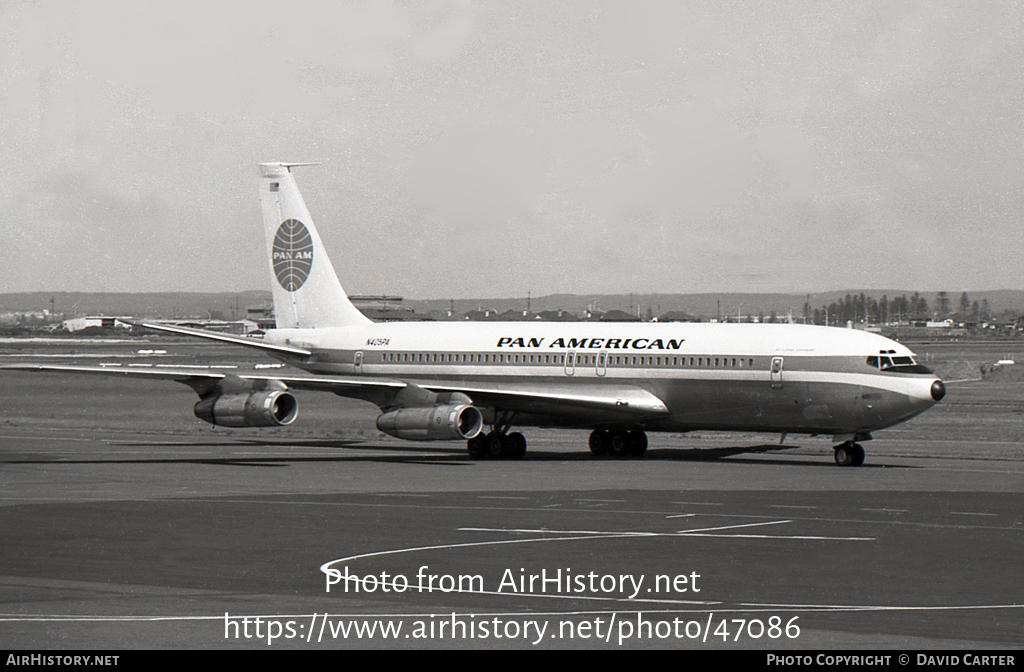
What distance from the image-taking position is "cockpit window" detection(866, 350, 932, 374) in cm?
4153

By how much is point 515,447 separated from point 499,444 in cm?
61

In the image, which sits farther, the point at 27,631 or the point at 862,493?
the point at 862,493

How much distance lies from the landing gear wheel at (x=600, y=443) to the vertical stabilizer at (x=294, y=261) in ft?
41.6

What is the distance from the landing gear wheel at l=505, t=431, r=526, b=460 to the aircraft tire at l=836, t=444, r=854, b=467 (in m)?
11.4

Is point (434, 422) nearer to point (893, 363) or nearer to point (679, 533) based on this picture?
point (893, 363)

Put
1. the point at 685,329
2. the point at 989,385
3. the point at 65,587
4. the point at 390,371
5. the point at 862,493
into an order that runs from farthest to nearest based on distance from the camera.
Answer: the point at 989,385 → the point at 390,371 → the point at 685,329 → the point at 862,493 → the point at 65,587

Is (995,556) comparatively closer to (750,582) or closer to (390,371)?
(750,582)

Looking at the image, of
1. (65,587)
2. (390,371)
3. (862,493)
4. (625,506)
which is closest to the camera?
(65,587)

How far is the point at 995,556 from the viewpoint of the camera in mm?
22047

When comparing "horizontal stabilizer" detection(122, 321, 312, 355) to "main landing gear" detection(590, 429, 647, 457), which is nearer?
"horizontal stabilizer" detection(122, 321, 312, 355)

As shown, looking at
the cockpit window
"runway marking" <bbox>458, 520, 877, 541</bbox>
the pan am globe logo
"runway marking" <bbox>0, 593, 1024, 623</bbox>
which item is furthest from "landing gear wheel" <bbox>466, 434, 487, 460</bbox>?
"runway marking" <bbox>0, 593, 1024, 623</bbox>

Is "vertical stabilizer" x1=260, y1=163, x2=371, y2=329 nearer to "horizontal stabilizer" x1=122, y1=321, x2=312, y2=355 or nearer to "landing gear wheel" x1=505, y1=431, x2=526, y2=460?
"horizontal stabilizer" x1=122, y1=321, x2=312, y2=355
